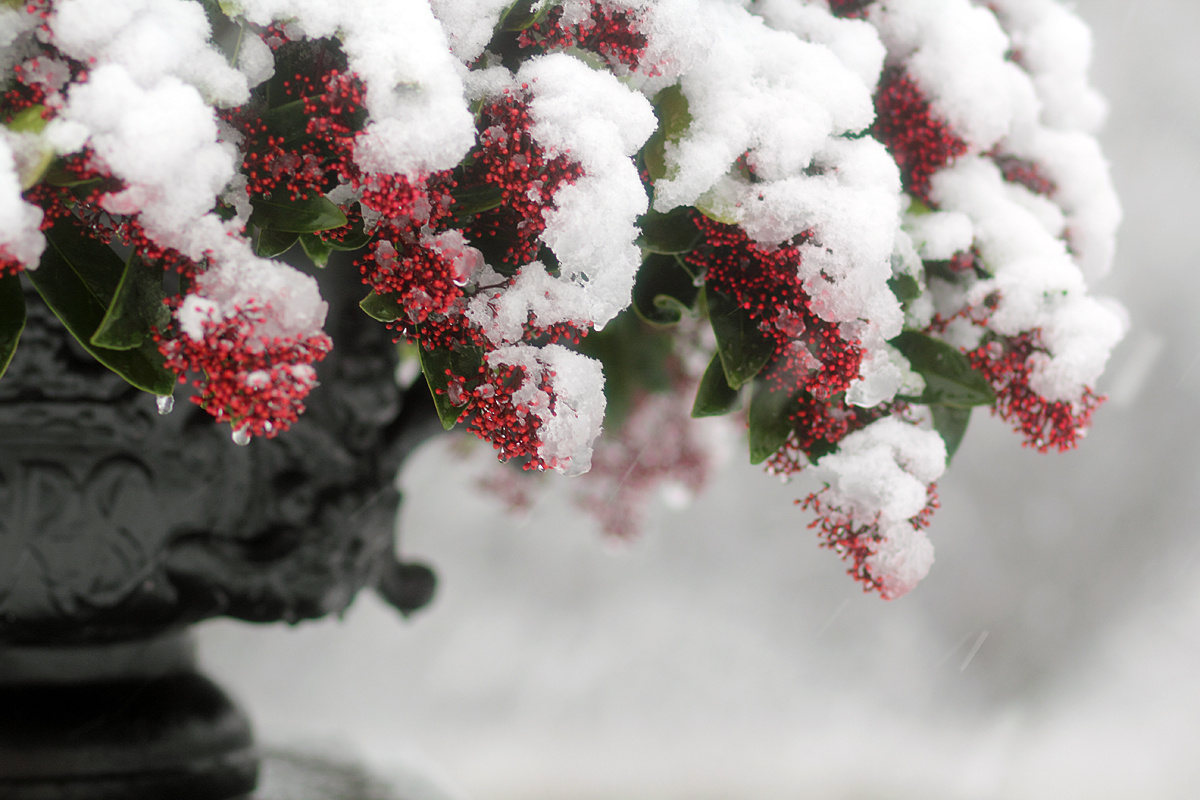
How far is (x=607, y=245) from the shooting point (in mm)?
280

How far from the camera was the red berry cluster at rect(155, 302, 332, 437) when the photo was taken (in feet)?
0.83

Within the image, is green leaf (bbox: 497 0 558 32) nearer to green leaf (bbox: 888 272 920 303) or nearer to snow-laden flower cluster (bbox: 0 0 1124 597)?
snow-laden flower cluster (bbox: 0 0 1124 597)

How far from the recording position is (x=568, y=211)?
0.27 meters

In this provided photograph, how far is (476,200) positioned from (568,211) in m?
0.04

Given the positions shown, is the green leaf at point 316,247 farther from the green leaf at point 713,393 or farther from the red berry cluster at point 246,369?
the green leaf at point 713,393

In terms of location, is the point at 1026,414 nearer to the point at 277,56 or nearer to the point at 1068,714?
the point at 277,56

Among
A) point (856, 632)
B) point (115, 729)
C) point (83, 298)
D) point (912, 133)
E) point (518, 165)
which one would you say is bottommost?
point (115, 729)

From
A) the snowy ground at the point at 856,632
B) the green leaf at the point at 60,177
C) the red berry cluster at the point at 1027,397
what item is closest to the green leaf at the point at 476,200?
the green leaf at the point at 60,177

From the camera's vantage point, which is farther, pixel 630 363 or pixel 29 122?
pixel 630 363

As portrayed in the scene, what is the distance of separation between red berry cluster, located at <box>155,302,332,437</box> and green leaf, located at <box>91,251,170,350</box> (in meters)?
0.02

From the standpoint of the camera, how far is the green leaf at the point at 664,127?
31 cm

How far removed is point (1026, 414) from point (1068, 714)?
138 cm

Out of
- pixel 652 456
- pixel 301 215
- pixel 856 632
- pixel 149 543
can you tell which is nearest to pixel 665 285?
pixel 301 215

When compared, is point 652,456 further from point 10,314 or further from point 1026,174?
point 10,314
